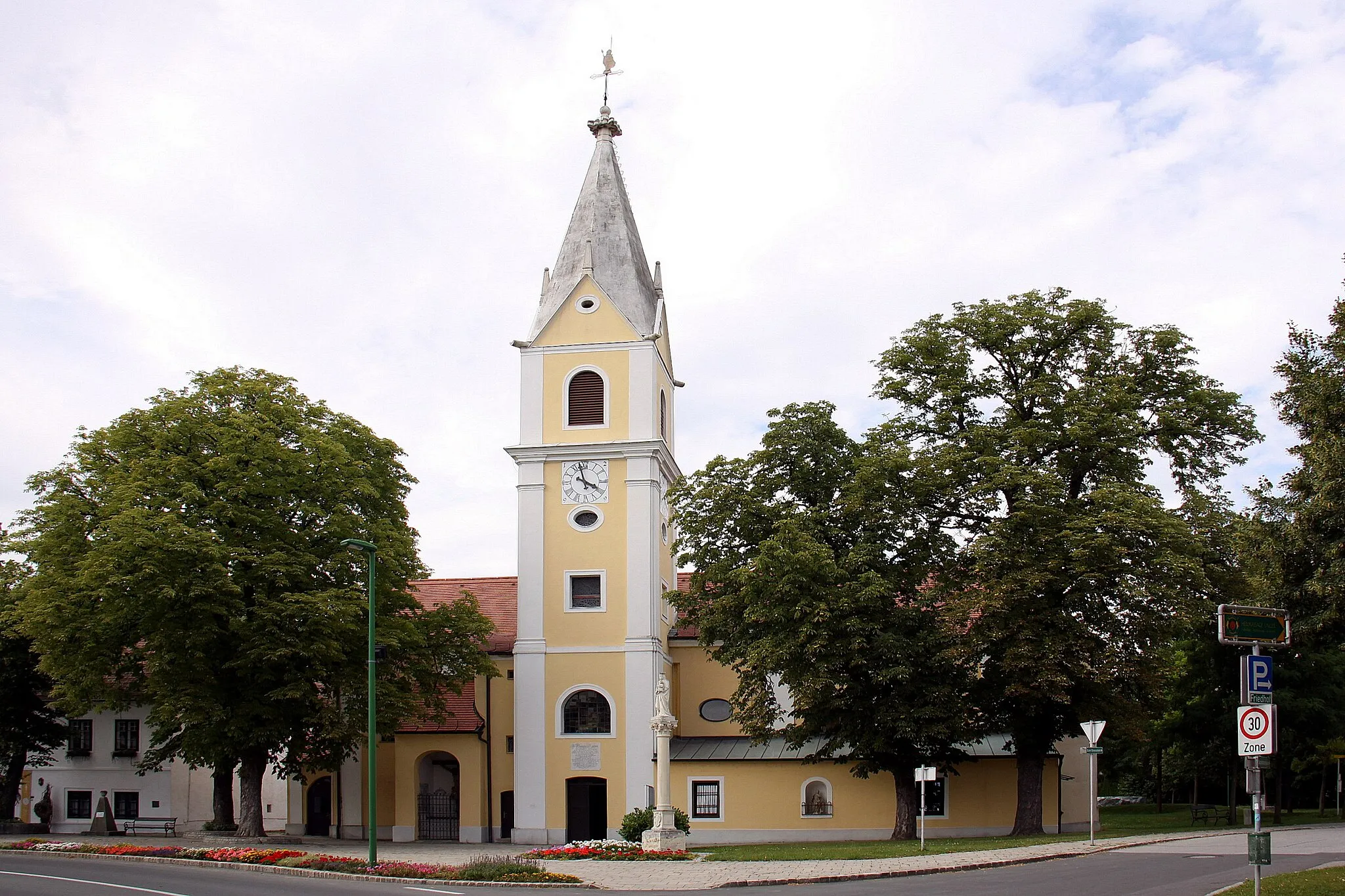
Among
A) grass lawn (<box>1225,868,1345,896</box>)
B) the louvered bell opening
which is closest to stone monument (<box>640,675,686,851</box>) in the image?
the louvered bell opening

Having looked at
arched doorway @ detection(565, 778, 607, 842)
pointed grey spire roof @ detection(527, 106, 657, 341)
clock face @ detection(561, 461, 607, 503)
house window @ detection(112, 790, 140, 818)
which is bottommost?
house window @ detection(112, 790, 140, 818)

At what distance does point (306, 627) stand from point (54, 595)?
6.13 metres

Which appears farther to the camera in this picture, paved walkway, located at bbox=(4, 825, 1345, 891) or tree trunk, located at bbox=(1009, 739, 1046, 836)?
tree trunk, located at bbox=(1009, 739, 1046, 836)

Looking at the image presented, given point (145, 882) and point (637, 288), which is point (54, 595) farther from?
point (637, 288)

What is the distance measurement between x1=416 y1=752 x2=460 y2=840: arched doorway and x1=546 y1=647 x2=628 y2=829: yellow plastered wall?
4161 mm

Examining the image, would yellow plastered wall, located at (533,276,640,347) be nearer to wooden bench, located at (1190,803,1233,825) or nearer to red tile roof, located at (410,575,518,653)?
red tile roof, located at (410,575,518,653)

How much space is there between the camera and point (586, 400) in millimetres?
41250

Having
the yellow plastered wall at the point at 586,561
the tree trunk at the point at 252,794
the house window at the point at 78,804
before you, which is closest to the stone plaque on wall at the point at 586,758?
the yellow plastered wall at the point at 586,561

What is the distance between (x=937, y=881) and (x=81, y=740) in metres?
34.2

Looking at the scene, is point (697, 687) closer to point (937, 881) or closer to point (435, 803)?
point (435, 803)

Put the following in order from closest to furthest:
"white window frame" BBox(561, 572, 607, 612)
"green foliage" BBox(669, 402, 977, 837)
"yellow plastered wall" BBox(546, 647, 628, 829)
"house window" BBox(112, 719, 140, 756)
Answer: "green foliage" BBox(669, 402, 977, 837) → "yellow plastered wall" BBox(546, 647, 628, 829) → "white window frame" BBox(561, 572, 607, 612) → "house window" BBox(112, 719, 140, 756)

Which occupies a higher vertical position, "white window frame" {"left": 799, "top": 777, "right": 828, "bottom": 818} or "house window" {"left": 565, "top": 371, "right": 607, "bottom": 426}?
"house window" {"left": 565, "top": 371, "right": 607, "bottom": 426}

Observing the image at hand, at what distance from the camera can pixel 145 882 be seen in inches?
905

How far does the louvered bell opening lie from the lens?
135 ft
